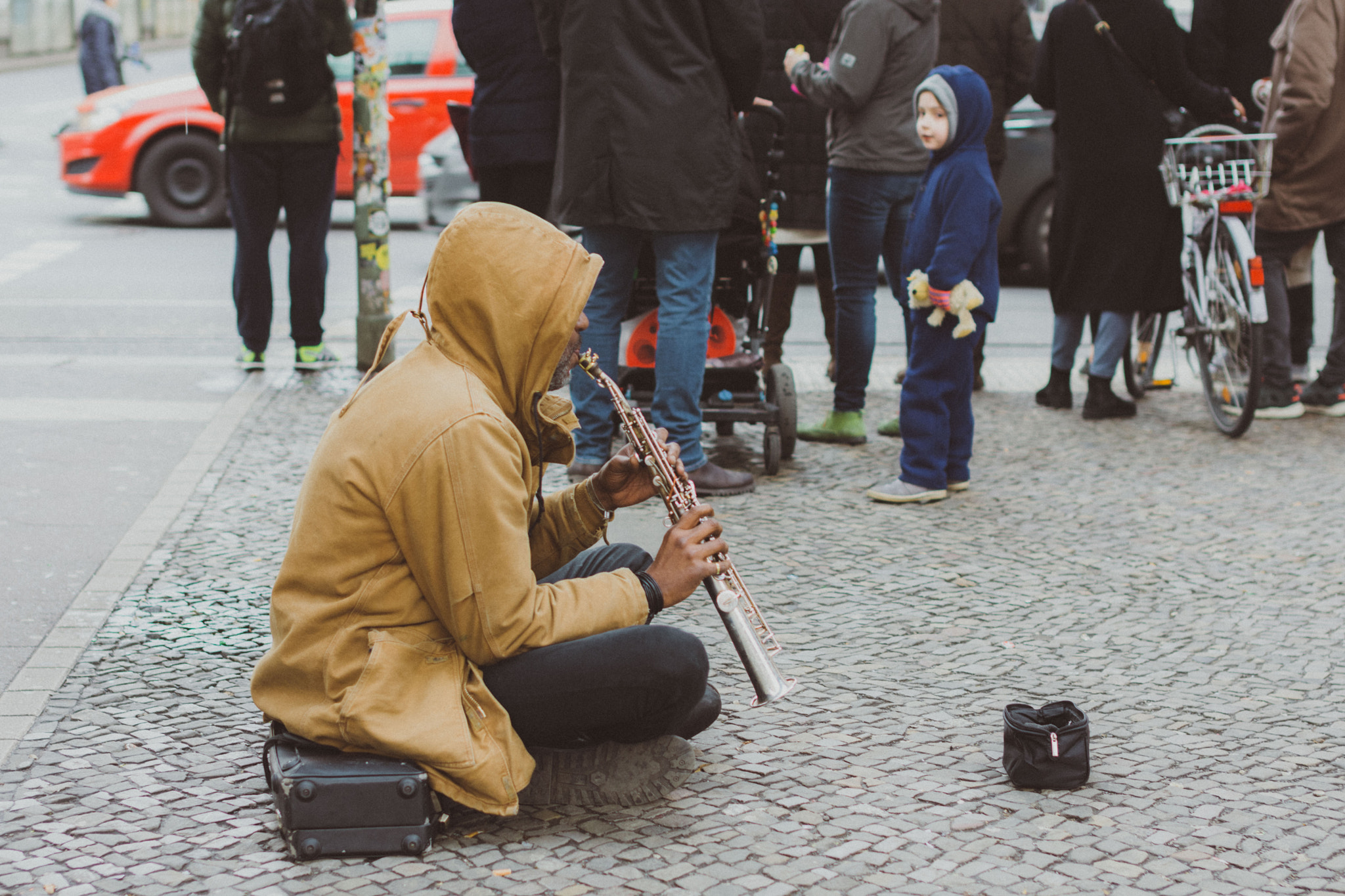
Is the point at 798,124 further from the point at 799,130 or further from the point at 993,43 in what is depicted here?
the point at 993,43

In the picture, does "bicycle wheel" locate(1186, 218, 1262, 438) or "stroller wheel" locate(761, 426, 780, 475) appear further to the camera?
"bicycle wheel" locate(1186, 218, 1262, 438)

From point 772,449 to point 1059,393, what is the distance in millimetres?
2112

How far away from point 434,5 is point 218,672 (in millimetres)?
10193

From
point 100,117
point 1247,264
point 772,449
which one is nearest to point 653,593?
point 772,449

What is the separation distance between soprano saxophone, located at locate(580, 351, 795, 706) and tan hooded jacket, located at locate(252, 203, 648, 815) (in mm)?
205

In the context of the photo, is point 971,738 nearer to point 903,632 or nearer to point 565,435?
point 903,632

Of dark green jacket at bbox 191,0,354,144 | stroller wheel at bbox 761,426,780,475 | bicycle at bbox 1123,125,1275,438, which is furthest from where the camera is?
dark green jacket at bbox 191,0,354,144

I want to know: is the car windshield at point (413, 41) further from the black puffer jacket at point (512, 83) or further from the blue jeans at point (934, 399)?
the blue jeans at point (934, 399)

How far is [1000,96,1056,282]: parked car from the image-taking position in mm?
10766

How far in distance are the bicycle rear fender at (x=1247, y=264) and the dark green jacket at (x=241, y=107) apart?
4260 millimetres

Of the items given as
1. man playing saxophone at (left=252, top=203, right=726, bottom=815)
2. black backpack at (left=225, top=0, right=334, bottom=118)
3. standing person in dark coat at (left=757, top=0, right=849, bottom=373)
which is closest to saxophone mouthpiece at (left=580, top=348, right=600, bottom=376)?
man playing saxophone at (left=252, top=203, right=726, bottom=815)

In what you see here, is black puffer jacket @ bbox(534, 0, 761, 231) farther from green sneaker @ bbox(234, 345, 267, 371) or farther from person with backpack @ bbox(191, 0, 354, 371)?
green sneaker @ bbox(234, 345, 267, 371)

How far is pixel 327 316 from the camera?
9641mm

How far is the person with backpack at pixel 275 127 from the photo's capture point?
6961mm
